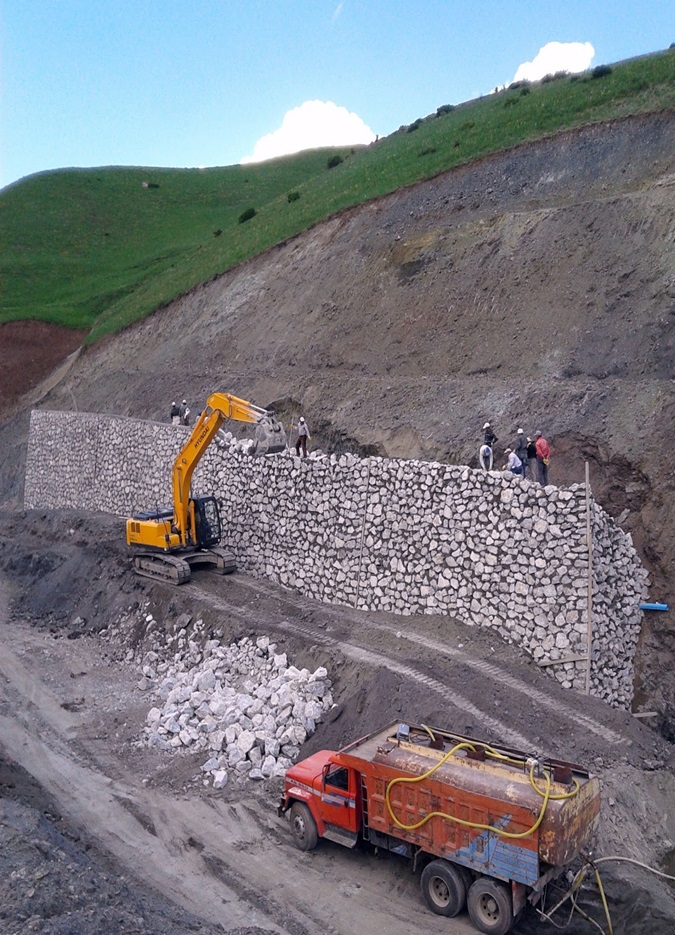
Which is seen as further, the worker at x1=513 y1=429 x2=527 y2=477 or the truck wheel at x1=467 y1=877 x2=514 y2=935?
the worker at x1=513 y1=429 x2=527 y2=477

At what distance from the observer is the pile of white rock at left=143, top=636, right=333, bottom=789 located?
13.8m

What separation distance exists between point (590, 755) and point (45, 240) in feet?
196

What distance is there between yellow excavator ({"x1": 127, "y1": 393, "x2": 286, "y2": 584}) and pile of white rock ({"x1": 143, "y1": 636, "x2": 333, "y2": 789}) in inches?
136

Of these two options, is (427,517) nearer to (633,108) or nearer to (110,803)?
(110,803)

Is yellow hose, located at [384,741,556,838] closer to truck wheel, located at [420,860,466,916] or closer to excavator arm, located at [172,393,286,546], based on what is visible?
truck wheel, located at [420,860,466,916]

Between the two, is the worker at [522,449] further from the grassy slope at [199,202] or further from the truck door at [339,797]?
the grassy slope at [199,202]

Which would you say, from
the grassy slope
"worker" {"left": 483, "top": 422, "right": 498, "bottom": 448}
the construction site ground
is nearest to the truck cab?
the construction site ground

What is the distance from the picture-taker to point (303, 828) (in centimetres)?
1157

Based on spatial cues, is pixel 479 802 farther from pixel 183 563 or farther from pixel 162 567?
pixel 162 567

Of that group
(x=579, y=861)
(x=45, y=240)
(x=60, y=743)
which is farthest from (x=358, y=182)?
(x=45, y=240)

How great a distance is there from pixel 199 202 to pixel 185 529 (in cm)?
6044

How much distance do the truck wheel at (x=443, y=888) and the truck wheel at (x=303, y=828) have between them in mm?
1754

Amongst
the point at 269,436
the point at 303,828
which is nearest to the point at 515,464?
the point at 269,436

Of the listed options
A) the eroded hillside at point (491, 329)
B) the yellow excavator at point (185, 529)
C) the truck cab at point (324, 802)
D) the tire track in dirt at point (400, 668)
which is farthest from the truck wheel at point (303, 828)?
the yellow excavator at point (185, 529)
